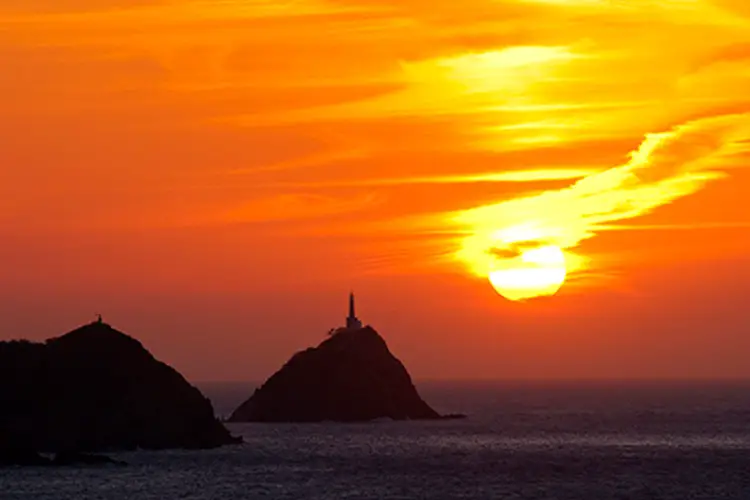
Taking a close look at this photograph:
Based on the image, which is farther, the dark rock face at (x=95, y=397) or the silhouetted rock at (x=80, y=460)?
the dark rock face at (x=95, y=397)

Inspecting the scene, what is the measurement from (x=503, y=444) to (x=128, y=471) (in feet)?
204

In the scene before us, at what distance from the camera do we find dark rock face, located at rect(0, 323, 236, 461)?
498ft

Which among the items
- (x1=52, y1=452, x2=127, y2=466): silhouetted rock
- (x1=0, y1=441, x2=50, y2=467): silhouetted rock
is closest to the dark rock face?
(x1=0, y1=441, x2=50, y2=467): silhouetted rock

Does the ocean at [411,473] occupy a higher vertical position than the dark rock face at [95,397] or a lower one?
lower

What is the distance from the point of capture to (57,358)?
159m

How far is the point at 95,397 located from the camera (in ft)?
508

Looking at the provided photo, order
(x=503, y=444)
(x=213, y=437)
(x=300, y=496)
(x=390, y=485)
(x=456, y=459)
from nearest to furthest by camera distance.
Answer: (x=300, y=496), (x=390, y=485), (x=456, y=459), (x=213, y=437), (x=503, y=444)

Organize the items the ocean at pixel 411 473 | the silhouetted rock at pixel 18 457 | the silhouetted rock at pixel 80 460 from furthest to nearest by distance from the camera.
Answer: the silhouetted rock at pixel 80 460, the silhouetted rock at pixel 18 457, the ocean at pixel 411 473

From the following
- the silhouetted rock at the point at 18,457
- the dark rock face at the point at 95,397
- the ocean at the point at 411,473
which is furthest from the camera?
the dark rock face at the point at 95,397

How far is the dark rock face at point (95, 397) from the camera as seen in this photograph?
152 meters

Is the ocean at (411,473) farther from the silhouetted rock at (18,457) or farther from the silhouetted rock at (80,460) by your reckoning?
the silhouetted rock at (18,457)

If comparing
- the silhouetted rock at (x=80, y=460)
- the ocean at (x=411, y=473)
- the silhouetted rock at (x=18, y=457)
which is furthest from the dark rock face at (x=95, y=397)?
the silhouetted rock at (x=80, y=460)

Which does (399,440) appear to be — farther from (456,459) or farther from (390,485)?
(390,485)

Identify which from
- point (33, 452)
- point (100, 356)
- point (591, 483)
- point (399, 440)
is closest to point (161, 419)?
point (100, 356)
